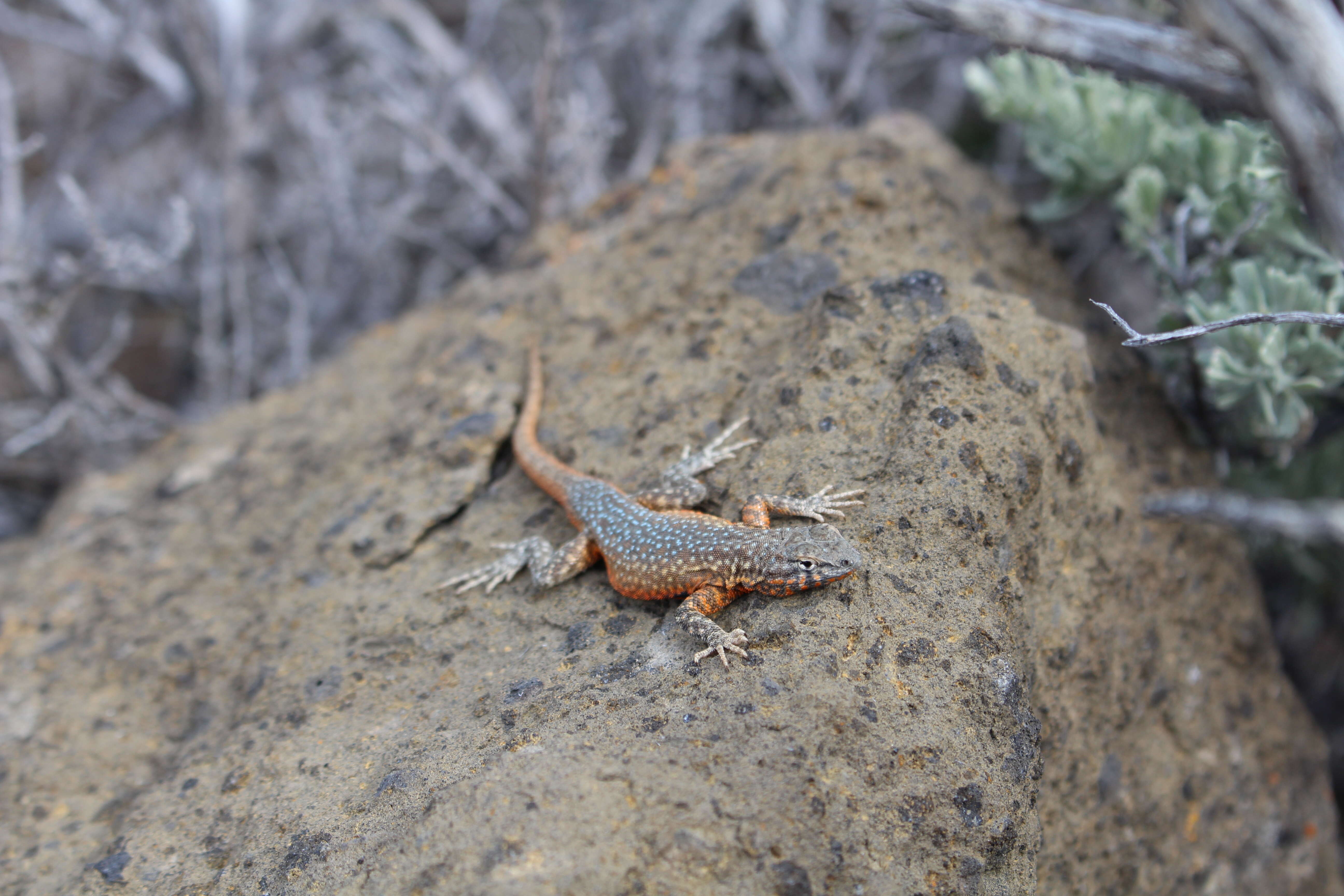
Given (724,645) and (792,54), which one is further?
(792,54)

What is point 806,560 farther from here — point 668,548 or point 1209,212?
point 1209,212

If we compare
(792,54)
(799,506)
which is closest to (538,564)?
(799,506)

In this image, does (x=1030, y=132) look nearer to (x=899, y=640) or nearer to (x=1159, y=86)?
(x=1159, y=86)

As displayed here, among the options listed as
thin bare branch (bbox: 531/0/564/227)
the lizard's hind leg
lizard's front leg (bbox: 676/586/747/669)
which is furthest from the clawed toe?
thin bare branch (bbox: 531/0/564/227)

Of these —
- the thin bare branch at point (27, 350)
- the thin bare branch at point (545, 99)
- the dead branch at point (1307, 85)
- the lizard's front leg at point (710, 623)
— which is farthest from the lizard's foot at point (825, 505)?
the thin bare branch at point (27, 350)

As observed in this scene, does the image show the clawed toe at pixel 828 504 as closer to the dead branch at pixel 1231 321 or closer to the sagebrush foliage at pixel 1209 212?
the dead branch at pixel 1231 321

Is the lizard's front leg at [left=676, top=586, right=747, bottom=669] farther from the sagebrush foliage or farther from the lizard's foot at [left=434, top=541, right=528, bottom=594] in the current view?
the sagebrush foliage
